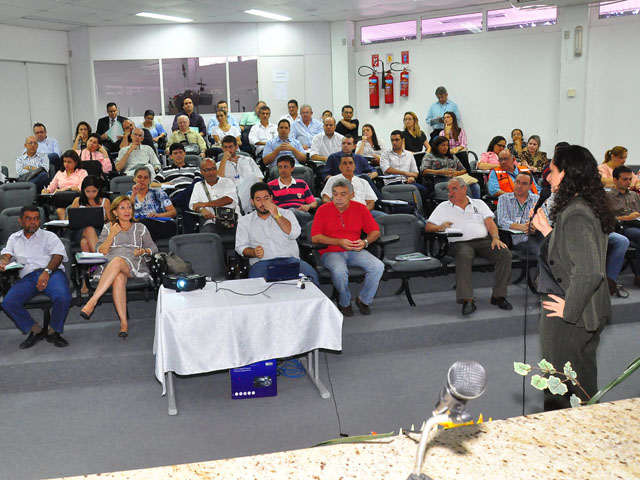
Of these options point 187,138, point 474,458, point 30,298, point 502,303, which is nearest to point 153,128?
point 187,138

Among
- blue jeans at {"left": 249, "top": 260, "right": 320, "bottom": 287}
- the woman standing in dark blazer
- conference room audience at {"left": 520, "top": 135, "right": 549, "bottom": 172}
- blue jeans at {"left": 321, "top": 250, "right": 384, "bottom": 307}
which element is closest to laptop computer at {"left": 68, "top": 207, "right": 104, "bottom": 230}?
blue jeans at {"left": 249, "top": 260, "right": 320, "bottom": 287}

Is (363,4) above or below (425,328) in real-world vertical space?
above

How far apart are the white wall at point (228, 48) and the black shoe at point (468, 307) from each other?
26.3 feet

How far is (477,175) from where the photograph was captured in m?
8.48

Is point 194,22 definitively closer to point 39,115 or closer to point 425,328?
point 39,115

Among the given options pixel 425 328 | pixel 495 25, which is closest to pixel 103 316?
pixel 425 328

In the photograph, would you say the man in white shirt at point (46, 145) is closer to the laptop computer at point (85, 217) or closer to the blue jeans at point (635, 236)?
the laptop computer at point (85, 217)

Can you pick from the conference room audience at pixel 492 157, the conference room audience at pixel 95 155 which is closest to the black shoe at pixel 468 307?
the conference room audience at pixel 492 157

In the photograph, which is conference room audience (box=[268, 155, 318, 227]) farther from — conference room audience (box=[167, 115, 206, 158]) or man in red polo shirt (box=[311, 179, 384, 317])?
conference room audience (box=[167, 115, 206, 158])

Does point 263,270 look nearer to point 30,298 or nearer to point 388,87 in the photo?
point 30,298

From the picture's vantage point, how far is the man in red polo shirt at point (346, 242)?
5418 mm

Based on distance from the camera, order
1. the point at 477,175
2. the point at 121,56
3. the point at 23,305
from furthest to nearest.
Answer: the point at 121,56
the point at 477,175
the point at 23,305

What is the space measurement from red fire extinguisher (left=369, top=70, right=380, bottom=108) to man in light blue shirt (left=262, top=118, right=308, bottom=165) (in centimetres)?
441

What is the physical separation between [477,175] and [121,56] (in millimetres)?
7431
